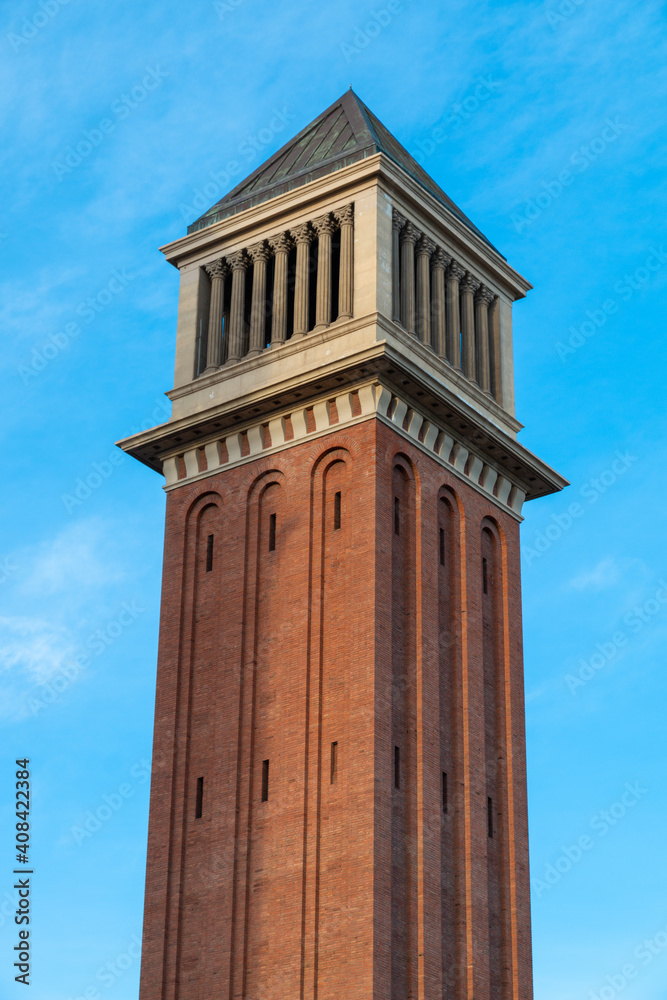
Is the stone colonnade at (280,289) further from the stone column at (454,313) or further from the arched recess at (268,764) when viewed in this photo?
A: the arched recess at (268,764)

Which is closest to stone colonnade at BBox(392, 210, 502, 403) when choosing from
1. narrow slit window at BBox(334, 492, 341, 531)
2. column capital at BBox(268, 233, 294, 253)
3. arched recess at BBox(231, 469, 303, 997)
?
column capital at BBox(268, 233, 294, 253)

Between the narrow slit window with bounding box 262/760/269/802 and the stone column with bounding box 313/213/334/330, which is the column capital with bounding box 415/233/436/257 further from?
the narrow slit window with bounding box 262/760/269/802

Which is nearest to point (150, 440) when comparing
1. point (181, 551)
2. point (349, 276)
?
point (181, 551)

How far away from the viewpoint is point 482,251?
57875mm

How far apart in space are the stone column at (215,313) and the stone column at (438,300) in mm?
6705

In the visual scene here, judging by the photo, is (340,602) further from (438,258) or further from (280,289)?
(438,258)

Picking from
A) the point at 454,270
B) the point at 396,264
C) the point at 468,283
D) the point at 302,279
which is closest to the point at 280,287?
the point at 302,279

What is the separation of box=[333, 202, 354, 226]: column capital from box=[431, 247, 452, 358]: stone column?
11.5ft

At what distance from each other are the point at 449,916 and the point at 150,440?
17077 millimetres

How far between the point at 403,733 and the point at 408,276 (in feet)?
48.3

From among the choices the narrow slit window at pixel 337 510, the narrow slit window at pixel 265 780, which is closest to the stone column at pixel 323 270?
the narrow slit window at pixel 337 510

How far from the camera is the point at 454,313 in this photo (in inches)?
2206

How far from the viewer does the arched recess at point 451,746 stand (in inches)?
1833

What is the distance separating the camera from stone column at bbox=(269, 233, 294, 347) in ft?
176
